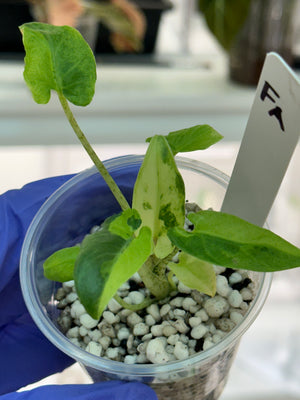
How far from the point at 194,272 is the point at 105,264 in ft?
0.21

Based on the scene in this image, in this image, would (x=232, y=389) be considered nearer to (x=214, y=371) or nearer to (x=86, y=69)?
(x=214, y=371)

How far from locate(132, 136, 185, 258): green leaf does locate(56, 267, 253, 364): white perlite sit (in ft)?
0.16

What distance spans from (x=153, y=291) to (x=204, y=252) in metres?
0.08

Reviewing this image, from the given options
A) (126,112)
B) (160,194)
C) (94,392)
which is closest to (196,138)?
(160,194)

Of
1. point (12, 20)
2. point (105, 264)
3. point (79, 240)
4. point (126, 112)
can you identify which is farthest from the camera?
point (12, 20)

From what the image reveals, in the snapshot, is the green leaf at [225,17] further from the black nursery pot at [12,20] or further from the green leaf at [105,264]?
the green leaf at [105,264]

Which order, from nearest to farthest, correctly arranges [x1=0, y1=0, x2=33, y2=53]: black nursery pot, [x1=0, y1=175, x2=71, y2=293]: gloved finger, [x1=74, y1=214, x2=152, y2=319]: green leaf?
[x1=74, y1=214, x2=152, y2=319]: green leaf < [x1=0, y1=175, x2=71, y2=293]: gloved finger < [x1=0, y1=0, x2=33, y2=53]: black nursery pot

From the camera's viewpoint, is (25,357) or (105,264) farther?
(25,357)

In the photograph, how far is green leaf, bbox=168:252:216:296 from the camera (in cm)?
25

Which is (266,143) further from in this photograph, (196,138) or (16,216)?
(16,216)

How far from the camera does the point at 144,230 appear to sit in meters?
0.23

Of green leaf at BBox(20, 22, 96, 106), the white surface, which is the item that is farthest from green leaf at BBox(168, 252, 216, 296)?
the white surface

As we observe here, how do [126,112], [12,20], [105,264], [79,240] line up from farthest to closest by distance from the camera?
[12,20], [126,112], [79,240], [105,264]

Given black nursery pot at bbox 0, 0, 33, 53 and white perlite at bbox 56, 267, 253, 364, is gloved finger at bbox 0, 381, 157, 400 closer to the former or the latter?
white perlite at bbox 56, 267, 253, 364
